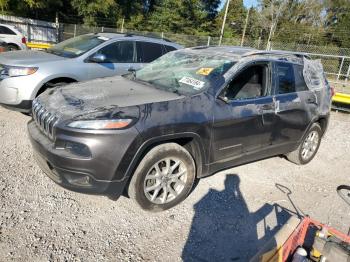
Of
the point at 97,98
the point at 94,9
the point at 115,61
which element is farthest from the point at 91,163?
the point at 94,9

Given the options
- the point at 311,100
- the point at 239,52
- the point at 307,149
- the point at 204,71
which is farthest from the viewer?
the point at 307,149

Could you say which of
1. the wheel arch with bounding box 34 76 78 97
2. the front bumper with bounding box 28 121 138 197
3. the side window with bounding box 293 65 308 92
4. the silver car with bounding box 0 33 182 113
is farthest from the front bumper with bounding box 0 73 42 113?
the side window with bounding box 293 65 308 92

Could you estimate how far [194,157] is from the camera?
3.75 metres

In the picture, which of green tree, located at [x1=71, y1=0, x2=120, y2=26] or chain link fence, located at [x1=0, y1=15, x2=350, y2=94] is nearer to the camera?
chain link fence, located at [x1=0, y1=15, x2=350, y2=94]

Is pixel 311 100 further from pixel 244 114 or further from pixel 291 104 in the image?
pixel 244 114

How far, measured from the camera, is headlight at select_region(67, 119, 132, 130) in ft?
10.1

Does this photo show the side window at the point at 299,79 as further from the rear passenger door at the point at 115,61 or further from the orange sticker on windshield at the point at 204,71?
the rear passenger door at the point at 115,61

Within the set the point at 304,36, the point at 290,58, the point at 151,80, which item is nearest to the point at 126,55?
the point at 151,80

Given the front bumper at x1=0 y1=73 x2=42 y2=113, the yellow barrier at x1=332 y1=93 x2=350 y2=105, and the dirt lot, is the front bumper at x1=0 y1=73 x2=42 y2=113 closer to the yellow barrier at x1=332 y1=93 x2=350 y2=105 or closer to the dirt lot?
the dirt lot

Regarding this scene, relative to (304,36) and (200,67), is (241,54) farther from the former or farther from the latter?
(304,36)

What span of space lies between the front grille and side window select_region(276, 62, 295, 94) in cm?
288

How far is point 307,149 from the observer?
17.8 ft

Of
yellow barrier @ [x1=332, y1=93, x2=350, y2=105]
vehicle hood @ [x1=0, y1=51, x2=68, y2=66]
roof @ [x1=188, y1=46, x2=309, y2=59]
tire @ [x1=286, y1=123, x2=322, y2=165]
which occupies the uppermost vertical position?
roof @ [x1=188, y1=46, x2=309, y2=59]

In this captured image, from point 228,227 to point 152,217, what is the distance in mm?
800
